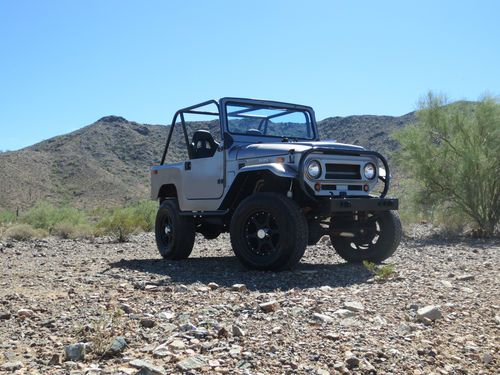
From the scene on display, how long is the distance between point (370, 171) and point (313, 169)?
116 centimetres

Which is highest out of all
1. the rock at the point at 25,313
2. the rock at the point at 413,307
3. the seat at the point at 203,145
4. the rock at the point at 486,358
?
the seat at the point at 203,145

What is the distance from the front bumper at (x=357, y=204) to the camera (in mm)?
6859

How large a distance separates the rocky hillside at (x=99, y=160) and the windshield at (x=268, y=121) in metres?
30.3

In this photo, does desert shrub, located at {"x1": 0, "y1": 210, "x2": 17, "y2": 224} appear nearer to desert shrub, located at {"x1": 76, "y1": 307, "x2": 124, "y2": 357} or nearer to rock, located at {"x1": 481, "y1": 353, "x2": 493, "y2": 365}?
desert shrub, located at {"x1": 76, "y1": 307, "x2": 124, "y2": 357}

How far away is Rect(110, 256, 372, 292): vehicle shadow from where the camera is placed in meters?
6.41

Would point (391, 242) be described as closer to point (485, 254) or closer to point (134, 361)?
point (485, 254)

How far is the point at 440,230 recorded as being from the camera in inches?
580

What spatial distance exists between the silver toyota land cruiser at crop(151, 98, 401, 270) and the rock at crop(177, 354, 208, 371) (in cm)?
323

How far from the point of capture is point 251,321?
448 centimetres

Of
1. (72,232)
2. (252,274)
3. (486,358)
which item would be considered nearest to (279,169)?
(252,274)

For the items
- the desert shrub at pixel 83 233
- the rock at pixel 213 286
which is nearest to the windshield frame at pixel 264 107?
the rock at pixel 213 286

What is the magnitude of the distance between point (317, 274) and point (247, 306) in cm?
223

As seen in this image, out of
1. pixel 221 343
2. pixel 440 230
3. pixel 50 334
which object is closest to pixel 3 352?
pixel 50 334

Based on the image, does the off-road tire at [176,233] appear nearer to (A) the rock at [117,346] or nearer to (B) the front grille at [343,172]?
(B) the front grille at [343,172]
